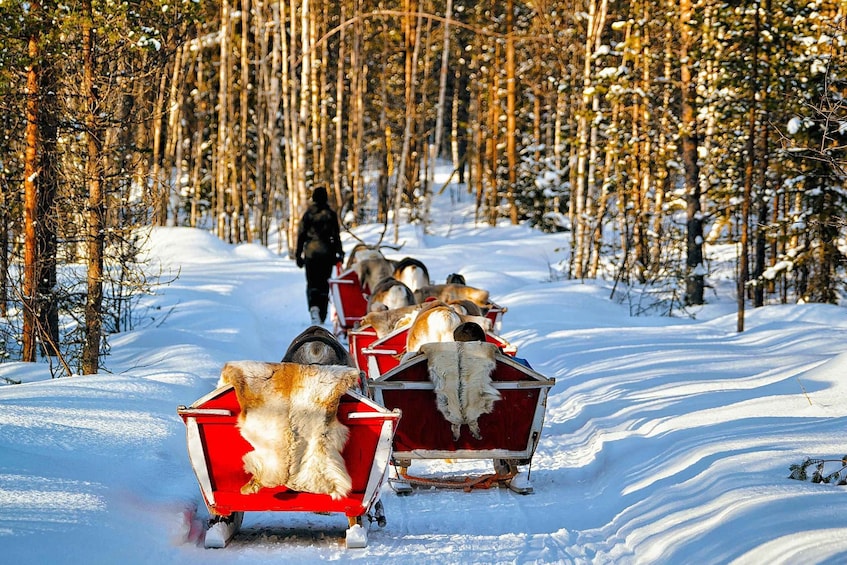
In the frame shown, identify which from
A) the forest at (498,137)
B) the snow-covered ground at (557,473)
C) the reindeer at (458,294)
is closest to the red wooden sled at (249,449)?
the snow-covered ground at (557,473)

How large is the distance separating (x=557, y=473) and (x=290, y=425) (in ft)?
10.2

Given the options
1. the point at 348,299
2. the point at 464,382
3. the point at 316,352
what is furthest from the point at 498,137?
the point at 316,352

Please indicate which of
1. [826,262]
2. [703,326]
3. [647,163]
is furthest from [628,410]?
[647,163]

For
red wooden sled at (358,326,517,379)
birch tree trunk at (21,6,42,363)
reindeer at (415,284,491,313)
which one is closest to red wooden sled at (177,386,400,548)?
red wooden sled at (358,326,517,379)

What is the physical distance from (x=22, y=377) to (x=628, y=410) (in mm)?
6555

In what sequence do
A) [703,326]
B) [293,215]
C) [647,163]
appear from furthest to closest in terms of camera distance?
[293,215]
[647,163]
[703,326]

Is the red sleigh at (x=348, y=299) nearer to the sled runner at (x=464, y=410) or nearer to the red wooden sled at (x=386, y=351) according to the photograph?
the red wooden sled at (x=386, y=351)

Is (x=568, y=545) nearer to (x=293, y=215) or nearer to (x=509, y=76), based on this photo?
(x=293, y=215)

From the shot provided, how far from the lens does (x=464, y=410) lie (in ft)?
25.0

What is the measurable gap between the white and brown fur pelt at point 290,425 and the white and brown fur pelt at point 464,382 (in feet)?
5.69

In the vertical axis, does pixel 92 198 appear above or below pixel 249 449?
above

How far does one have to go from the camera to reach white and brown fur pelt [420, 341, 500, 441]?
24.9 feet

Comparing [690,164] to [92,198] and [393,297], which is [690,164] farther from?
[92,198]

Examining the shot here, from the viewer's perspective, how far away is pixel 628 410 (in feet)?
31.4
